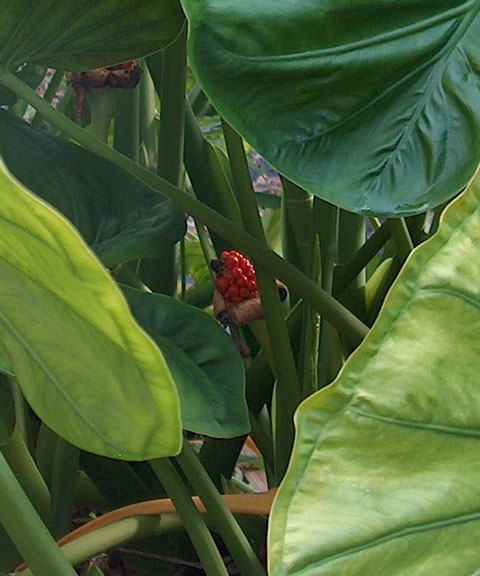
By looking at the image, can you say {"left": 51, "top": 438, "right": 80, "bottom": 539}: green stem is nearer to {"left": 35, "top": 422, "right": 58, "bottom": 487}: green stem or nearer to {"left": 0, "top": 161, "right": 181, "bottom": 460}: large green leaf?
{"left": 35, "top": 422, "right": 58, "bottom": 487}: green stem

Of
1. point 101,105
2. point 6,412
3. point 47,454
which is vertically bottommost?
point 47,454

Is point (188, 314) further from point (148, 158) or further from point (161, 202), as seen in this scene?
point (148, 158)

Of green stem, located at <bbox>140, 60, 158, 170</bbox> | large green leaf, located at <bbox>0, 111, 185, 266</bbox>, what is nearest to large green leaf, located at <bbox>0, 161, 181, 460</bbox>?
large green leaf, located at <bbox>0, 111, 185, 266</bbox>

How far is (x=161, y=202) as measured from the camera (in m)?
0.55

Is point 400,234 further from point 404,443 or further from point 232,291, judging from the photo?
point 404,443

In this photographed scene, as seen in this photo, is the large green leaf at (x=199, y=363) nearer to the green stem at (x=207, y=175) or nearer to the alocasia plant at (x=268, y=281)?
the alocasia plant at (x=268, y=281)

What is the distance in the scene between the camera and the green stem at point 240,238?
1.58 feet

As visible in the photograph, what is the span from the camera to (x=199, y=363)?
0.46 meters

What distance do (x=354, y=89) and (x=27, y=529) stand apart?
28 cm

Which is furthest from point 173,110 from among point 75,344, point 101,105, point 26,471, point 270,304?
point 75,344

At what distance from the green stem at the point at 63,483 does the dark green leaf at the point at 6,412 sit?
0.27 feet

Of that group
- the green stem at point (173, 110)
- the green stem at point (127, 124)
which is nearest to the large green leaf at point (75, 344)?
the green stem at point (173, 110)

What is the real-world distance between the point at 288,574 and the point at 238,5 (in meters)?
0.28

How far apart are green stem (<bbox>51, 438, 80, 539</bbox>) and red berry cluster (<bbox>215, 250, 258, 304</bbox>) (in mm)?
159
